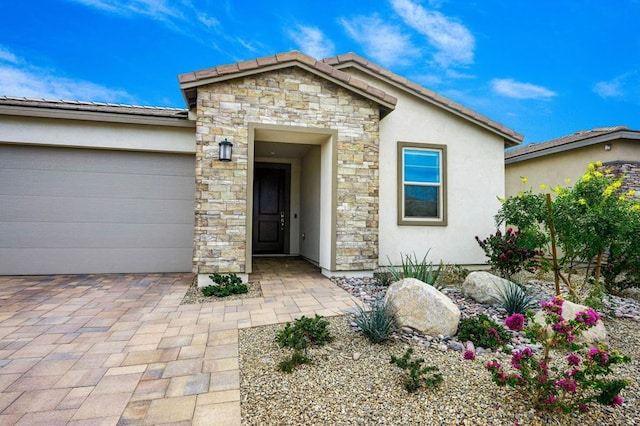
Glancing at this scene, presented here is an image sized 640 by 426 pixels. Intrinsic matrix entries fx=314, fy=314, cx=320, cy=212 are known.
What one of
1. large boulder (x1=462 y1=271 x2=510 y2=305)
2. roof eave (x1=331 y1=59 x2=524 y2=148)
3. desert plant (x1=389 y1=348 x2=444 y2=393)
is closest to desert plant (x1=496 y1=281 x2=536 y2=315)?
large boulder (x1=462 y1=271 x2=510 y2=305)

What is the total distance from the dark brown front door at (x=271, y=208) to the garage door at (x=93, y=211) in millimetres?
2526

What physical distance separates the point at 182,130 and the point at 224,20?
40.4 feet

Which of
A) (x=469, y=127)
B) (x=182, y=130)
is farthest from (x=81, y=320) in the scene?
(x=469, y=127)

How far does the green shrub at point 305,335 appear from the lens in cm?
262

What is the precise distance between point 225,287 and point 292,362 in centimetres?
235

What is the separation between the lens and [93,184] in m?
5.78

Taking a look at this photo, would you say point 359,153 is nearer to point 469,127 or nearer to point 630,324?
point 469,127

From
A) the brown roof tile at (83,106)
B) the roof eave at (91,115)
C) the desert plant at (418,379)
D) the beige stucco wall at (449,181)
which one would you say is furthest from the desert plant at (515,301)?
the brown roof tile at (83,106)

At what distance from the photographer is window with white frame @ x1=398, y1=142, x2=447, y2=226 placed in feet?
20.3

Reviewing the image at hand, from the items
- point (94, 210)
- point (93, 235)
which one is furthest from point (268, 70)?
point (93, 235)

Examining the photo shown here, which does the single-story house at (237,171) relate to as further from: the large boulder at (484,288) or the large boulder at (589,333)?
the large boulder at (589,333)

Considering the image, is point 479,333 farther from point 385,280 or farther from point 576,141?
point 576,141

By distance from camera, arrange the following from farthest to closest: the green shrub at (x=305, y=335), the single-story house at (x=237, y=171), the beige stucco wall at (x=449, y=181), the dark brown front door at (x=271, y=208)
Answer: the dark brown front door at (x=271, y=208) → the beige stucco wall at (x=449, y=181) → the single-story house at (x=237, y=171) → the green shrub at (x=305, y=335)

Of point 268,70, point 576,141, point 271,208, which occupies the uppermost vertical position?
point 268,70
